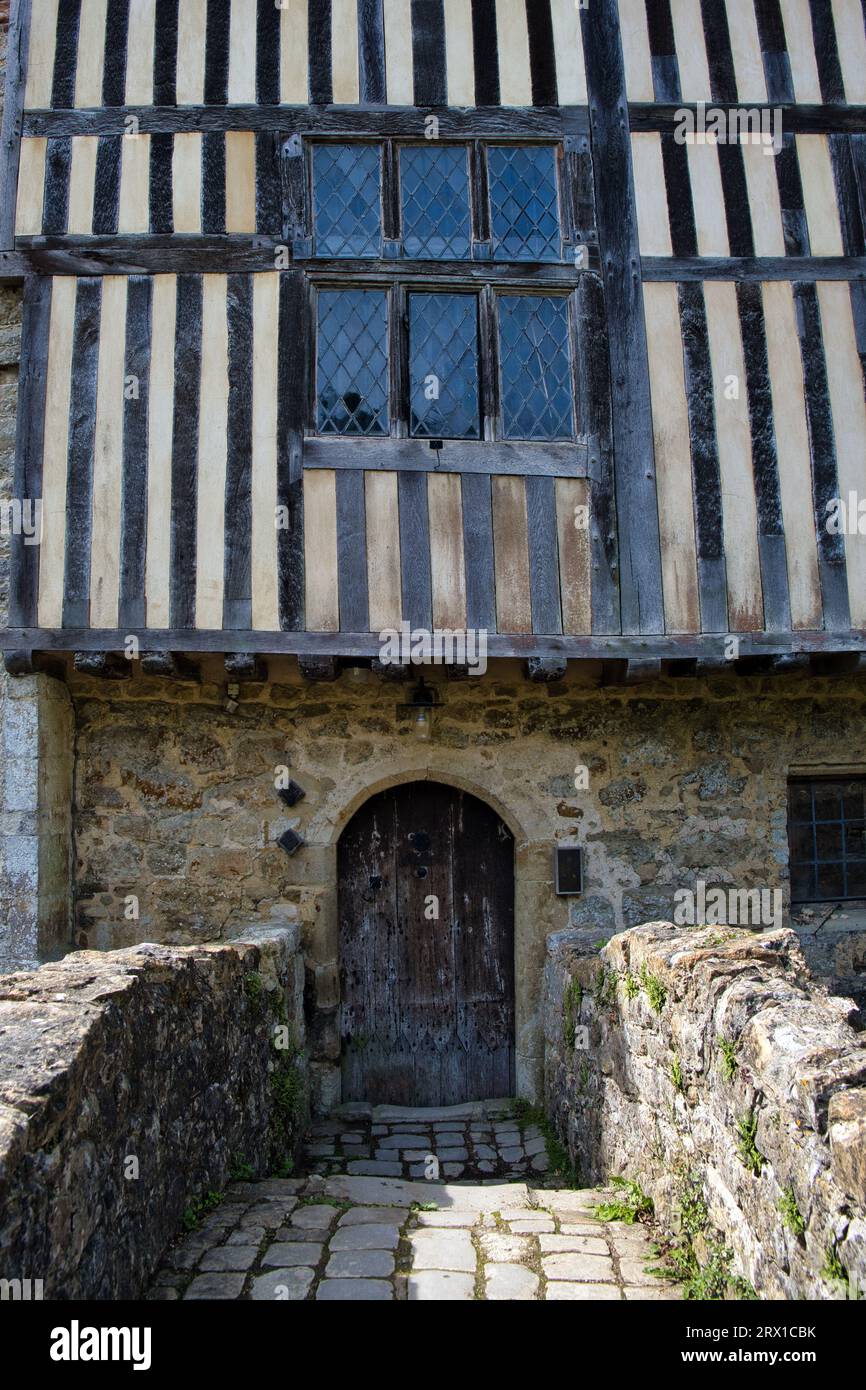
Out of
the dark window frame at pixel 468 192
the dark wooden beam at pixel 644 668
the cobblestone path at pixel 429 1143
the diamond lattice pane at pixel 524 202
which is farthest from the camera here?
the diamond lattice pane at pixel 524 202

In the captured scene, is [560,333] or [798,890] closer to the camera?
[560,333]

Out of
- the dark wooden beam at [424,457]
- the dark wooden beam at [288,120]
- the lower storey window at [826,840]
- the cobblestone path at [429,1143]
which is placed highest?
the dark wooden beam at [288,120]

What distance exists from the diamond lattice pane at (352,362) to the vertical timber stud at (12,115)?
5.93 feet

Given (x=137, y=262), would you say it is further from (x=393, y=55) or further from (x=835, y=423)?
(x=835, y=423)

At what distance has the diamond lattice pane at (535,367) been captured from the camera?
6.00 m

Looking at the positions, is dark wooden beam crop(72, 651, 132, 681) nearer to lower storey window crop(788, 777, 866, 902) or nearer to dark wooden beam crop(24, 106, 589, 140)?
dark wooden beam crop(24, 106, 589, 140)

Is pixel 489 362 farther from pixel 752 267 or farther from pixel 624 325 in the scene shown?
pixel 752 267

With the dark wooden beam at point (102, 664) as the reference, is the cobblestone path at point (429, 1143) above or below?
below

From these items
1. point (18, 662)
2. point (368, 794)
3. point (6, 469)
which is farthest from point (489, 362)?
point (18, 662)

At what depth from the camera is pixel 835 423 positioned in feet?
19.7

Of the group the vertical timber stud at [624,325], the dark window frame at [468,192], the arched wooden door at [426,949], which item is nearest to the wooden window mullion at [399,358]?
the dark window frame at [468,192]

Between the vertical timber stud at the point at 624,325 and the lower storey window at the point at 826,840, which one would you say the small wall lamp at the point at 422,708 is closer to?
the vertical timber stud at the point at 624,325
